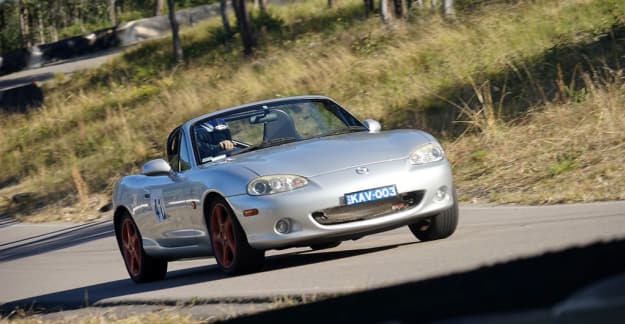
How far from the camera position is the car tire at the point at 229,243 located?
8.66 m

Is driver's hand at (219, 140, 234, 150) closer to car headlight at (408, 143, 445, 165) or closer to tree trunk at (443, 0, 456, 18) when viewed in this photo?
car headlight at (408, 143, 445, 165)

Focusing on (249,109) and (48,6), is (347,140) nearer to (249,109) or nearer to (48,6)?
Result: (249,109)

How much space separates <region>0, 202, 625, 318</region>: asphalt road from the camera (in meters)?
7.42

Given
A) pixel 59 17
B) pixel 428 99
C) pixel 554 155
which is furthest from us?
pixel 59 17

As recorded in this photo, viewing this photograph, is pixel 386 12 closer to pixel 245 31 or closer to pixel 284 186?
pixel 245 31

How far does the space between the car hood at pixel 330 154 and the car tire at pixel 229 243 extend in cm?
38

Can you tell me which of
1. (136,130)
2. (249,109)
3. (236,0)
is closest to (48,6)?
(236,0)

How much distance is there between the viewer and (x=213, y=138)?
9867 millimetres

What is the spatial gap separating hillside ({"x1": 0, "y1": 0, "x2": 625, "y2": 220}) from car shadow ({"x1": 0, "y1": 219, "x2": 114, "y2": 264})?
7.39ft

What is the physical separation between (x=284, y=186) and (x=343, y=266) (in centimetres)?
71

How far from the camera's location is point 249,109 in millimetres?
10070

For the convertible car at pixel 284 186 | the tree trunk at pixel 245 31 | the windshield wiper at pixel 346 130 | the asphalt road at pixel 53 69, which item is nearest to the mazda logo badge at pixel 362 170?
the convertible car at pixel 284 186

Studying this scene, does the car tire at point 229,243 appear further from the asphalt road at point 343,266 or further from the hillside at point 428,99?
the hillside at point 428,99

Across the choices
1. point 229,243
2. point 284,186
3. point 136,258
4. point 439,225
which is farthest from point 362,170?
point 136,258
